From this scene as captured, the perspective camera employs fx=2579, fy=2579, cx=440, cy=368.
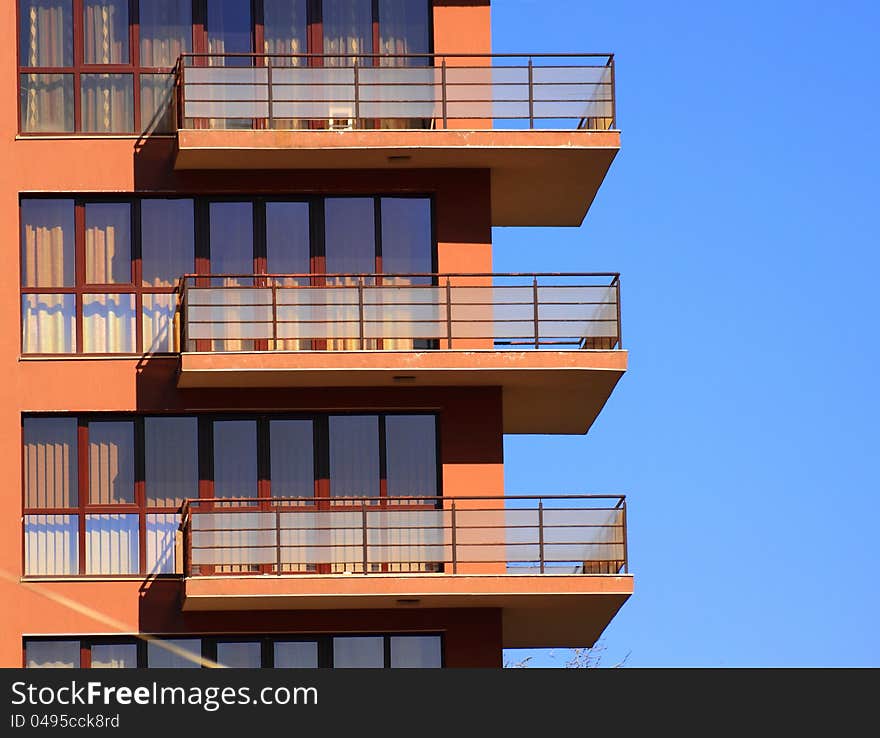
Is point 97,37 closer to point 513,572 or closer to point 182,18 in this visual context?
point 182,18

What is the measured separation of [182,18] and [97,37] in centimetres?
137

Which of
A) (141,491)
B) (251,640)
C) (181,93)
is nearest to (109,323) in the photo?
(141,491)

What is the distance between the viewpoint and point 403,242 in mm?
40188

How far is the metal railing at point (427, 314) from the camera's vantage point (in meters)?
39.4

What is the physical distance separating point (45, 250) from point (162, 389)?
2.83 meters

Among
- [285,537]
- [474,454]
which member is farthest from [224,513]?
[474,454]

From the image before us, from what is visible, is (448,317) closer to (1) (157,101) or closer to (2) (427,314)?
(2) (427,314)

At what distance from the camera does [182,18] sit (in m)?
40.7

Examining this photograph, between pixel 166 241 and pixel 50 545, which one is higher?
pixel 166 241

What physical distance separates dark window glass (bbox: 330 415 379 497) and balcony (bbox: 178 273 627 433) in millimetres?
653

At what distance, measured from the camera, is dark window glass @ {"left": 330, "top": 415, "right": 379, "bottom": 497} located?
39.3 m

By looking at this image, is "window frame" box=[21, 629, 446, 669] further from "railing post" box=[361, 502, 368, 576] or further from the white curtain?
"railing post" box=[361, 502, 368, 576]

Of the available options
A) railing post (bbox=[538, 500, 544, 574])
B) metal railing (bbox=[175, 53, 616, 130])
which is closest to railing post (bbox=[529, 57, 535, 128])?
metal railing (bbox=[175, 53, 616, 130])
